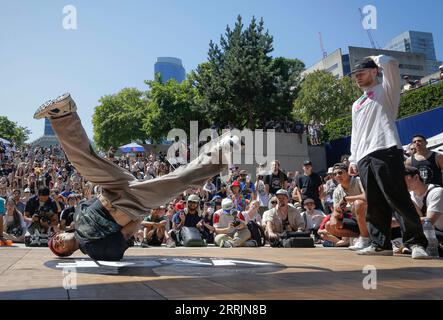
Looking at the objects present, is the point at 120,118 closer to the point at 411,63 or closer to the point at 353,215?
the point at 353,215

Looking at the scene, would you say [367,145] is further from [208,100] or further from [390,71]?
[208,100]

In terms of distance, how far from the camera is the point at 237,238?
7.34m

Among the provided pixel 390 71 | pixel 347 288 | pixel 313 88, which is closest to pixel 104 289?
pixel 347 288

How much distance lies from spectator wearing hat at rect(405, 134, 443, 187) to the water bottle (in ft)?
4.42

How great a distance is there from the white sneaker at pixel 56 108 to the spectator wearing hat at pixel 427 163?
4507mm

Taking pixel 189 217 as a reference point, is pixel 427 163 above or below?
above

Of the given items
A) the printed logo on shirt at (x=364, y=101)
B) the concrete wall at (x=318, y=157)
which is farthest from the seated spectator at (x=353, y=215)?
the concrete wall at (x=318, y=157)

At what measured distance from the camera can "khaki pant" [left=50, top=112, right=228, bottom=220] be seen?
3344 millimetres

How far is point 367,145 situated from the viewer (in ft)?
13.0

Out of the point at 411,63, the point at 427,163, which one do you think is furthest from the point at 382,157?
the point at 411,63

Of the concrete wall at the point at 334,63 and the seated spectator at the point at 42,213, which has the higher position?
the concrete wall at the point at 334,63

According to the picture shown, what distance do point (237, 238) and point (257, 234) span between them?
1.29 feet

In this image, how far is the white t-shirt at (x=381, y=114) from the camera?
384 cm

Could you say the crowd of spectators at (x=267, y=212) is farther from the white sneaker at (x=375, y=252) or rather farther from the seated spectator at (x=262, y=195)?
the white sneaker at (x=375, y=252)
